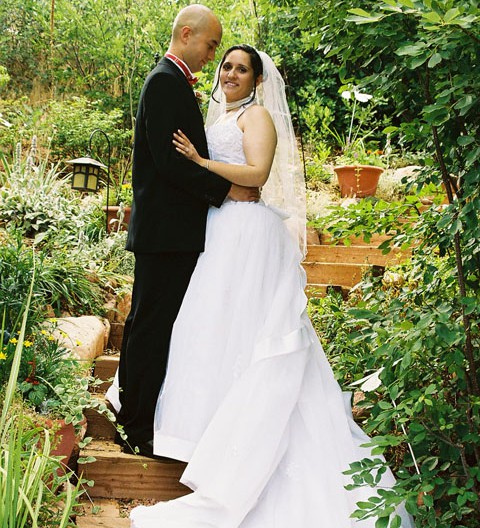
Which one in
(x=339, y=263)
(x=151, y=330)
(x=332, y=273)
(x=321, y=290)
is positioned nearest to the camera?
(x=151, y=330)

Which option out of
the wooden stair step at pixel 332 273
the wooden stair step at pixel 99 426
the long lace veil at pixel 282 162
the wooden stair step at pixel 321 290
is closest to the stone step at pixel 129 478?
the wooden stair step at pixel 99 426

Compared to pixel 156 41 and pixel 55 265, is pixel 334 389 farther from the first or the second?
pixel 156 41

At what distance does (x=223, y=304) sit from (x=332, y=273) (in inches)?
102

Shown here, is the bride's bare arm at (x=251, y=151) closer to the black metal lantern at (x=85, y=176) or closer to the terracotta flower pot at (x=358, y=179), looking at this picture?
the black metal lantern at (x=85, y=176)

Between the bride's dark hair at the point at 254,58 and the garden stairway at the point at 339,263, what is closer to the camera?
the bride's dark hair at the point at 254,58

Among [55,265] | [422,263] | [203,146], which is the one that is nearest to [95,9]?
[55,265]

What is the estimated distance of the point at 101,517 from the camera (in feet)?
9.45

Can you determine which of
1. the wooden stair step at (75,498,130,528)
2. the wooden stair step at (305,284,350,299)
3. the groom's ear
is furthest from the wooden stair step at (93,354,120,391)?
the groom's ear

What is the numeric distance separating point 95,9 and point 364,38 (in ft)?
28.5

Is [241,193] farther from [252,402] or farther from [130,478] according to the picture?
[130,478]

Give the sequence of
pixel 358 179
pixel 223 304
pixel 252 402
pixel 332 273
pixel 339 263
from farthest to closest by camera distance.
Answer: pixel 358 179 → pixel 339 263 → pixel 332 273 → pixel 223 304 → pixel 252 402

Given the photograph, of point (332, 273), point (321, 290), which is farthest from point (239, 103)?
point (332, 273)

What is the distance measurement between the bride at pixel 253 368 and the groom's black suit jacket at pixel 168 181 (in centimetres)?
7

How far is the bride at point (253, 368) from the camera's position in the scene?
268 cm
